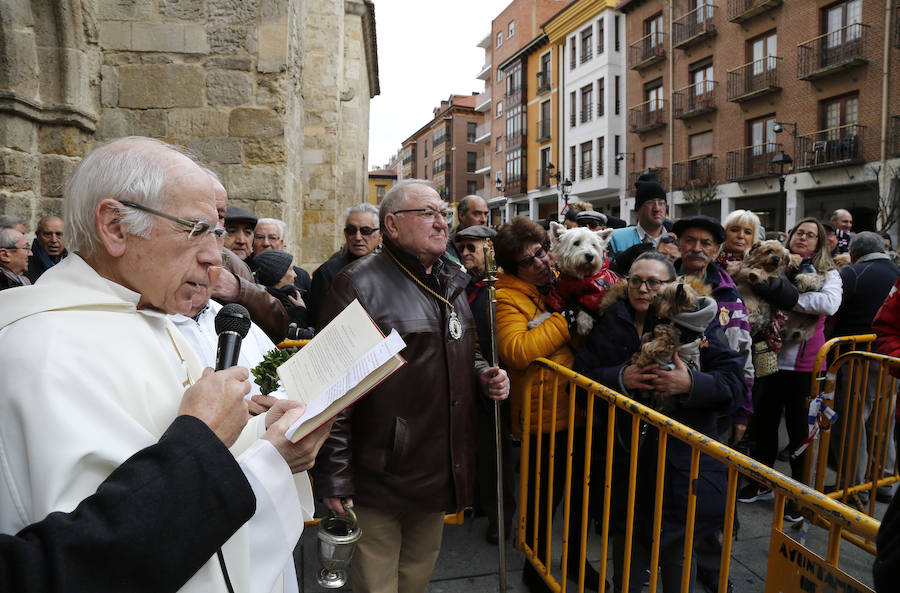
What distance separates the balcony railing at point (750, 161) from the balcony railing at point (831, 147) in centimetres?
99

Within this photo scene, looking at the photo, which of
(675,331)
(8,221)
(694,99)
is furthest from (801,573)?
(694,99)

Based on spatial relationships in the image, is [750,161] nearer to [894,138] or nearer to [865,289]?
[894,138]

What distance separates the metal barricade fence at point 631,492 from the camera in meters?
1.50

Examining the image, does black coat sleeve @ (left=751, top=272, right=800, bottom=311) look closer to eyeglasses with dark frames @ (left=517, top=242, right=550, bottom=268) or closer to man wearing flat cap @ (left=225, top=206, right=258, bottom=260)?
eyeglasses with dark frames @ (left=517, top=242, right=550, bottom=268)

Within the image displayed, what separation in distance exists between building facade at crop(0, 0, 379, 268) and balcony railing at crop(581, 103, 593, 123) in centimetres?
3041

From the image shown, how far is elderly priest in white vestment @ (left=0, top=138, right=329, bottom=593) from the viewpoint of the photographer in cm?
98

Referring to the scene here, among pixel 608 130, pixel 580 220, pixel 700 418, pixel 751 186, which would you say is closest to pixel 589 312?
pixel 700 418

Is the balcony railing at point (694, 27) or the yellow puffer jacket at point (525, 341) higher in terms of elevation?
the balcony railing at point (694, 27)

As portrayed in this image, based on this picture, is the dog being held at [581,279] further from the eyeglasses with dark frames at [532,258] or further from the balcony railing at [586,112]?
the balcony railing at [586,112]

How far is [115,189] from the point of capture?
123 centimetres

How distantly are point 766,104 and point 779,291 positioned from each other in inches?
902

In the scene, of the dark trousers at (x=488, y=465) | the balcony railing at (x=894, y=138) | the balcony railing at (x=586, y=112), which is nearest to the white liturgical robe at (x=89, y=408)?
the dark trousers at (x=488, y=465)

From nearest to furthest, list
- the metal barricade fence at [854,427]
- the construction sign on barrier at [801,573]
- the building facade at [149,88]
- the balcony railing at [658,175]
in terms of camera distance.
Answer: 1. the construction sign on barrier at [801,573]
2. the metal barricade fence at [854,427]
3. the building facade at [149,88]
4. the balcony railing at [658,175]

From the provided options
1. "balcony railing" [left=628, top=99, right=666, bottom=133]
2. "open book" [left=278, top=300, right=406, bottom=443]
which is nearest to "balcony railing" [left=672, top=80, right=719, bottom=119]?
"balcony railing" [left=628, top=99, right=666, bottom=133]
